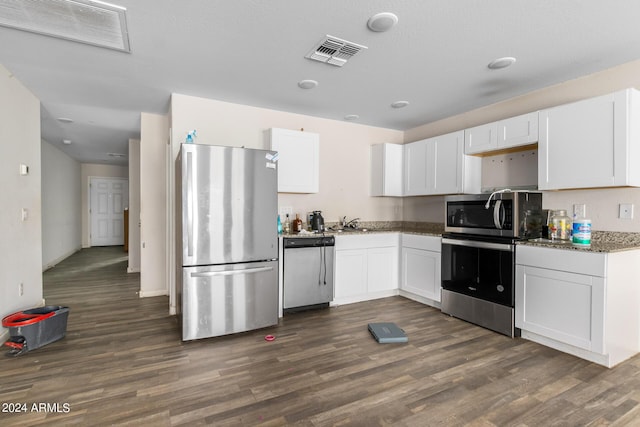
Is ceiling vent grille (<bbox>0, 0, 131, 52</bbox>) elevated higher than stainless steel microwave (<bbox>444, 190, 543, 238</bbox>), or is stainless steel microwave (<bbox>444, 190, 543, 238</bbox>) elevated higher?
ceiling vent grille (<bbox>0, 0, 131, 52</bbox>)

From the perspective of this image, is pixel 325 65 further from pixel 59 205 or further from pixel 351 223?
pixel 59 205

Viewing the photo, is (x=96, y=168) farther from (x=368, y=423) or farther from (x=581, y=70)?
(x=581, y=70)

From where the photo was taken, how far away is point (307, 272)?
12.0 ft

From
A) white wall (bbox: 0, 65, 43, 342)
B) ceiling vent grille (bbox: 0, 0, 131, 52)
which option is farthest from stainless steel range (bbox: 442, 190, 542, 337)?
white wall (bbox: 0, 65, 43, 342)

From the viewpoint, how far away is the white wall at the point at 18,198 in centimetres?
288

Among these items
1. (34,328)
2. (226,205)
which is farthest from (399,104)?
(34,328)

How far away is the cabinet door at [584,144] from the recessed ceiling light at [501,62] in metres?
0.67

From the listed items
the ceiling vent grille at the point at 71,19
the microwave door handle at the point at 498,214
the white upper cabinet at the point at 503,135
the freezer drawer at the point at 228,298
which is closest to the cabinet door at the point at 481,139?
the white upper cabinet at the point at 503,135

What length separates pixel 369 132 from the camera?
15.9ft

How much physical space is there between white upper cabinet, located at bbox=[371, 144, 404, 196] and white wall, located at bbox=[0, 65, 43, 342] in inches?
165

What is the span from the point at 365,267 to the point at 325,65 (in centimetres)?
245

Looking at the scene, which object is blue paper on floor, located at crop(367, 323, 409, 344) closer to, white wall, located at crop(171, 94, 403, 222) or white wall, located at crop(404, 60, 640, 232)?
white wall, located at crop(171, 94, 403, 222)

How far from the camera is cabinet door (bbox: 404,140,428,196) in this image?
4.35 meters

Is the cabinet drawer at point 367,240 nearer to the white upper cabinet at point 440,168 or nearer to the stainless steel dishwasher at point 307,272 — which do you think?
the stainless steel dishwasher at point 307,272
